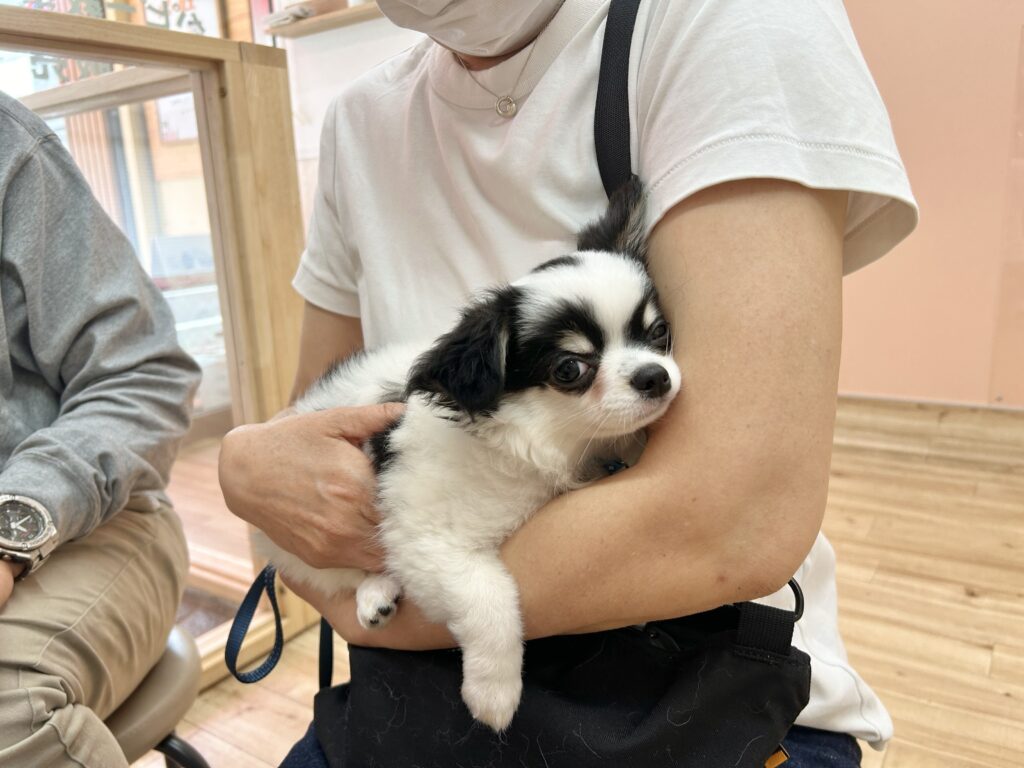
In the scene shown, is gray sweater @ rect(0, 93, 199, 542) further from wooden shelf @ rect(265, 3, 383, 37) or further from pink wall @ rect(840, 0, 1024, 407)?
pink wall @ rect(840, 0, 1024, 407)

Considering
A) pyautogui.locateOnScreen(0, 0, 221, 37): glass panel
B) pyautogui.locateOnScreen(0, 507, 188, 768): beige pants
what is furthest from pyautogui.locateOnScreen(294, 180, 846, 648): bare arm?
pyautogui.locateOnScreen(0, 0, 221, 37): glass panel

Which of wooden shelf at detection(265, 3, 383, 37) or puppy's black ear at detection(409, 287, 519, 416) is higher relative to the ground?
wooden shelf at detection(265, 3, 383, 37)

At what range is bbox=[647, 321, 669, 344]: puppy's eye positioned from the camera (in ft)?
2.89

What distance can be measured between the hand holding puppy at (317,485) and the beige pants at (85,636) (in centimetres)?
40

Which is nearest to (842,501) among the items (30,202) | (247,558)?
(247,558)

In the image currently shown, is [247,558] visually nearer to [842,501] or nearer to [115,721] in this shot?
[115,721]

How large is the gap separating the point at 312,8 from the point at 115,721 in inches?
130

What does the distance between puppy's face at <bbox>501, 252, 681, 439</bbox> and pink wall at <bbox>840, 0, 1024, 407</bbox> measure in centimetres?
282

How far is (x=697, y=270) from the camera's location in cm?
77

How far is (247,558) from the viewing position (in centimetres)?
253

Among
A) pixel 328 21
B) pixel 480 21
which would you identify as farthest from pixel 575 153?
pixel 328 21

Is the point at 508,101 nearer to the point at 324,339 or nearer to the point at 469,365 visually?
the point at 469,365

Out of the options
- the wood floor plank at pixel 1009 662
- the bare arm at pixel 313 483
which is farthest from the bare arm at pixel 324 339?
the wood floor plank at pixel 1009 662

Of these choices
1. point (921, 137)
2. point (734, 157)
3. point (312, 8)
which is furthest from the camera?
point (312, 8)
